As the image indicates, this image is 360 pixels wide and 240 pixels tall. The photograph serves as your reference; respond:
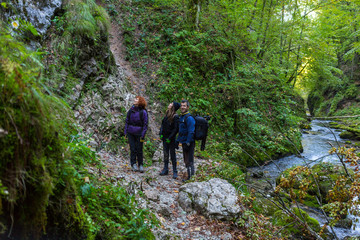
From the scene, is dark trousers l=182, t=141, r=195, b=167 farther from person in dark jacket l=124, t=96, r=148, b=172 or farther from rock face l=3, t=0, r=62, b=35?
rock face l=3, t=0, r=62, b=35

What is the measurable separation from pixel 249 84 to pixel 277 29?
4685 mm

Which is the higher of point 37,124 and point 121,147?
point 37,124

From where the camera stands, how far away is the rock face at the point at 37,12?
17.7ft

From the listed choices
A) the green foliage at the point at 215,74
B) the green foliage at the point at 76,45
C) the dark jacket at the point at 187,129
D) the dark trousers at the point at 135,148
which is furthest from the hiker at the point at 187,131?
the green foliage at the point at 215,74

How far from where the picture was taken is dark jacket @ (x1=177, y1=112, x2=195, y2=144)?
20.6 feet

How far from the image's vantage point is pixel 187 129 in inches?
253

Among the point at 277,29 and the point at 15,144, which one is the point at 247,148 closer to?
the point at 277,29

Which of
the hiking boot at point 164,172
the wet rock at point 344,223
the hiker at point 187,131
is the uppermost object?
the hiker at point 187,131

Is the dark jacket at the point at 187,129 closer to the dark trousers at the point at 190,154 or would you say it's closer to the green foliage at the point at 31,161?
the dark trousers at the point at 190,154

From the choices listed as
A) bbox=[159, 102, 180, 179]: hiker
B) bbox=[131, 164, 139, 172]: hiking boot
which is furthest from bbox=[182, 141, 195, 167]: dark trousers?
bbox=[131, 164, 139, 172]: hiking boot

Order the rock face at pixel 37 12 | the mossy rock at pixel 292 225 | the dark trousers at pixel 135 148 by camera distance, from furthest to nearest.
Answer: the dark trousers at pixel 135 148 → the mossy rock at pixel 292 225 → the rock face at pixel 37 12

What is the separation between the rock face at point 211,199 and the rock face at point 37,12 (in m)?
6.20

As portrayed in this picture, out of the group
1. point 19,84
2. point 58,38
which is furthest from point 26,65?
point 58,38

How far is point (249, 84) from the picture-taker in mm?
11031
